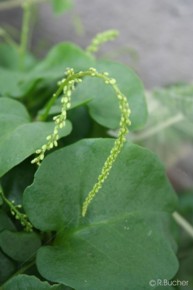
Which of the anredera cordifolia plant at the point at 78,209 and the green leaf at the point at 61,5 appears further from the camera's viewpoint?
the green leaf at the point at 61,5

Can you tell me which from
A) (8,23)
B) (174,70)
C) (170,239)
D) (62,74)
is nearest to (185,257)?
(170,239)

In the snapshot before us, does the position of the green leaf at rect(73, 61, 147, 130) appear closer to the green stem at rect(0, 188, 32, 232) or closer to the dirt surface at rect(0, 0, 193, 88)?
the green stem at rect(0, 188, 32, 232)

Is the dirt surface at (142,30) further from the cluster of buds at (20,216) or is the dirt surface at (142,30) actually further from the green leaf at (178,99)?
the cluster of buds at (20,216)

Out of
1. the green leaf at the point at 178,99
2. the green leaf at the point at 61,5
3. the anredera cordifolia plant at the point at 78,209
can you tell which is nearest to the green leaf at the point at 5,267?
the anredera cordifolia plant at the point at 78,209

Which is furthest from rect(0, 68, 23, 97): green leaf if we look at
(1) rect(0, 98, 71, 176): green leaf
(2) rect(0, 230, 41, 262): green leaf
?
(2) rect(0, 230, 41, 262): green leaf

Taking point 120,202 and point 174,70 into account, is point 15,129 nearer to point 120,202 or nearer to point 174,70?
point 120,202

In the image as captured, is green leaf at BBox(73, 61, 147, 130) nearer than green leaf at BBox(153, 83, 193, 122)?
Yes

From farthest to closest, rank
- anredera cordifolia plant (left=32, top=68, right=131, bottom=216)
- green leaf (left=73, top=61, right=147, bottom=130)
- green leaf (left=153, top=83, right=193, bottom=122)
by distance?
green leaf (left=153, top=83, right=193, bottom=122)
green leaf (left=73, top=61, right=147, bottom=130)
anredera cordifolia plant (left=32, top=68, right=131, bottom=216)

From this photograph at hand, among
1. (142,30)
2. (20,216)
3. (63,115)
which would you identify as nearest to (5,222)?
(20,216)
